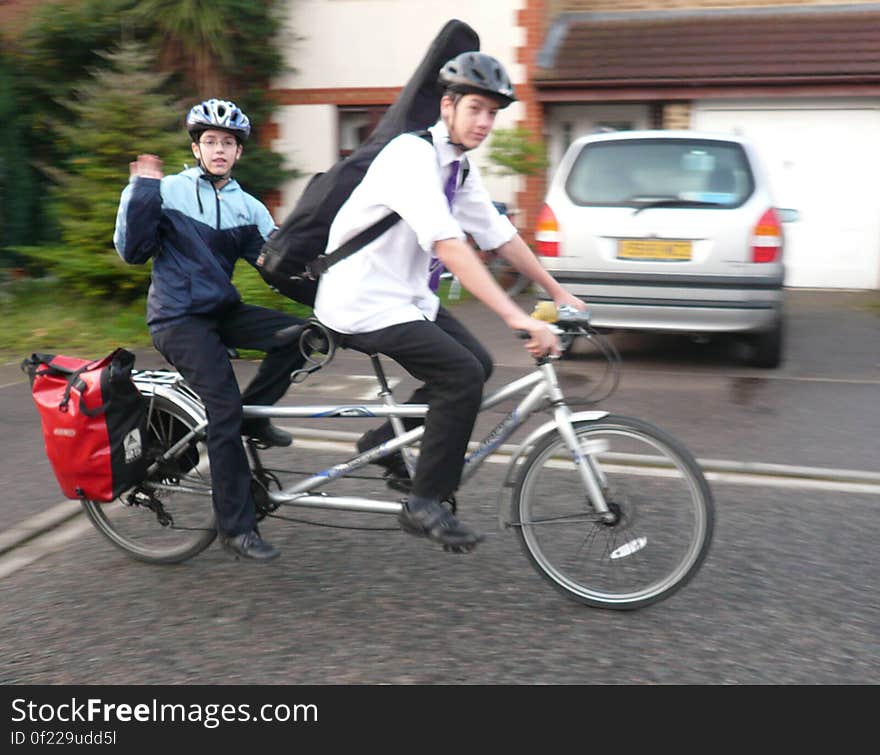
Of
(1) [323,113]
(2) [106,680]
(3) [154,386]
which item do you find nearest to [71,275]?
(1) [323,113]

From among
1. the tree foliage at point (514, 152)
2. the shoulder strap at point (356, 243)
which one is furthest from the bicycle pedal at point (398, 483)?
the tree foliage at point (514, 152)

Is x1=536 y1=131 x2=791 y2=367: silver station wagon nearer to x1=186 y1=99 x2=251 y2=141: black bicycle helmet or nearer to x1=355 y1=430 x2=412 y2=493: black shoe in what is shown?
x1=355 y1=430 x2=412 y2=493: black shoe

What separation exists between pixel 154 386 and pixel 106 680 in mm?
1266

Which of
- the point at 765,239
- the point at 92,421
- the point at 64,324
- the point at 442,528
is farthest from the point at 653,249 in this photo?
Answer: the point at 64,324

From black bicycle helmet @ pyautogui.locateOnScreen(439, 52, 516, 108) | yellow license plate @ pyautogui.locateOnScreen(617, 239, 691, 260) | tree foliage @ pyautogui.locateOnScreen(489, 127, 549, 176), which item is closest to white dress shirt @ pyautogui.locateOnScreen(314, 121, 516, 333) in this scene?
black bicycle helmet @ pyautogui.locateOnScreen(439, 52, 516, 108)

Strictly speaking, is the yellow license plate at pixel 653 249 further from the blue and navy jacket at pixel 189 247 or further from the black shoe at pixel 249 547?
the black shoe at pixel 249 547

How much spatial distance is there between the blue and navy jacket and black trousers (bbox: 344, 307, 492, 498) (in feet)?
2.13

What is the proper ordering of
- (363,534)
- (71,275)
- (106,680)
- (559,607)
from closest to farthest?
1. (106,680)
2. (559,607)
3. (363,534)
4. (71,275)

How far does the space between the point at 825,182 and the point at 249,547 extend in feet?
39.6

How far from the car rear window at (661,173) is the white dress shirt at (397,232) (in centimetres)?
446

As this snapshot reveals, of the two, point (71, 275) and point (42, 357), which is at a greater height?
point (42, 357)

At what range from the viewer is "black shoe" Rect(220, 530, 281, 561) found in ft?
13.0
